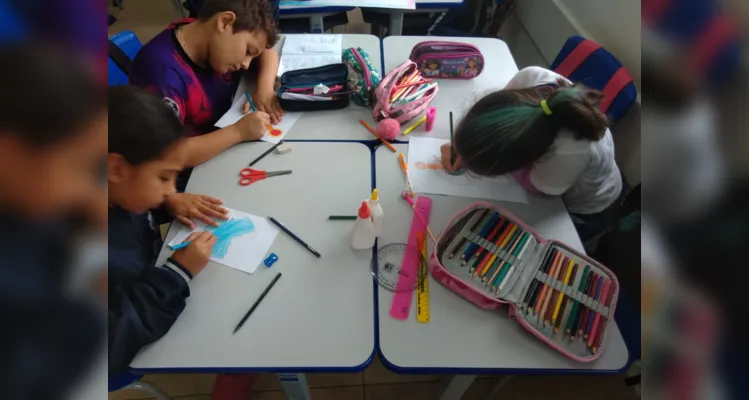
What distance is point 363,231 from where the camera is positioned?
3.19 ft

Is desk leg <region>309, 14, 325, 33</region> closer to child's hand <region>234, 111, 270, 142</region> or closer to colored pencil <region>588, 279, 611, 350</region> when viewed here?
child's hand <region>234, 111, 270, 142</region>

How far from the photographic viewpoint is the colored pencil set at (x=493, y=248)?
928 mm

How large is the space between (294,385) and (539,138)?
812 millimetres

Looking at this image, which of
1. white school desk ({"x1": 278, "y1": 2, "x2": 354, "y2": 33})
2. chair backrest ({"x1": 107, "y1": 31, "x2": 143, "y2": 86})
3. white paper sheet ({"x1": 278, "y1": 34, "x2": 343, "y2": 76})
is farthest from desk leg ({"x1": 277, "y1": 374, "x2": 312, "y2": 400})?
white school desk ({"x1": 278, "y1": 2, "x2": 354, "y2": 33})

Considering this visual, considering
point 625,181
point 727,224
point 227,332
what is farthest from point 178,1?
point 727,224

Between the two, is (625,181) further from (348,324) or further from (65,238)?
(65,238)

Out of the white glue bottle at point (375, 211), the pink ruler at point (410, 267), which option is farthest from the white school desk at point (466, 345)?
the white glue bottle at point (375, 211)

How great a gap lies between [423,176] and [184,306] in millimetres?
676

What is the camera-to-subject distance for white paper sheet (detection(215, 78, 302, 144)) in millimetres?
1288

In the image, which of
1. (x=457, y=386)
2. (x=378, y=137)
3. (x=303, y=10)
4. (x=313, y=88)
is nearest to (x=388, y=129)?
(x=378, y=137)

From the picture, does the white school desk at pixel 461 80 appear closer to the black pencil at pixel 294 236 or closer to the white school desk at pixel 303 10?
the white school desk at pixel 303 10

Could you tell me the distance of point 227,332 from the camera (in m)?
0.86

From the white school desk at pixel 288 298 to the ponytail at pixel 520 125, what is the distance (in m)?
0.31

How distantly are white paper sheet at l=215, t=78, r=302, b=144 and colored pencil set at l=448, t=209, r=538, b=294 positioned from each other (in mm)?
639
